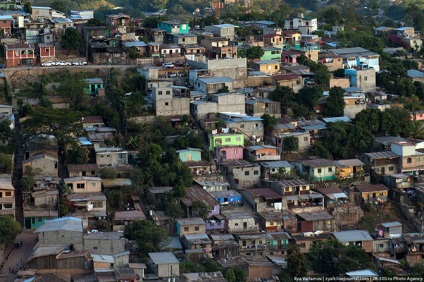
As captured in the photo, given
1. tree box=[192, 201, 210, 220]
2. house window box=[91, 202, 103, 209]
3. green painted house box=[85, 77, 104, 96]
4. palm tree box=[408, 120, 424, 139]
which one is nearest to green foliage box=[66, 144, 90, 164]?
Result: house window box=[91, 202, 103, 209]

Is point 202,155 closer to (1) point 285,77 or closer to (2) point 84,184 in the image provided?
(2) point 84,184

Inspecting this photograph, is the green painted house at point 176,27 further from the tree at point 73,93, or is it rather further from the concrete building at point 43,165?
the concrete building at point 43,165

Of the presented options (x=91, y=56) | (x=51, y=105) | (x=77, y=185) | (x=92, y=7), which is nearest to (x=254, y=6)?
(x=92, y=7)

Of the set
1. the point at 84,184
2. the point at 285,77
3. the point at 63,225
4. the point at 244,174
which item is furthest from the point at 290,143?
the point at 63,225

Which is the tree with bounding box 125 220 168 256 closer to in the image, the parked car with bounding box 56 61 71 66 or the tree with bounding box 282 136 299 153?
the tree with bounding box 282 136 299 153

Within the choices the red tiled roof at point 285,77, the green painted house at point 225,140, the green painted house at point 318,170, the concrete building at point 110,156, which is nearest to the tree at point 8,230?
the concrete building at point 110,156

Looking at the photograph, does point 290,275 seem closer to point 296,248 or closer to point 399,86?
point 296,248
